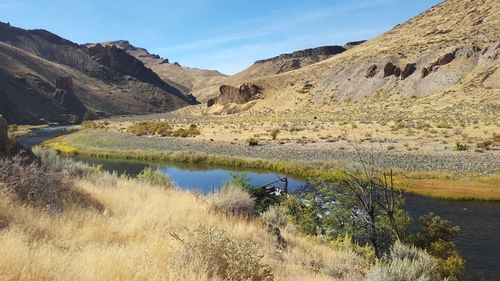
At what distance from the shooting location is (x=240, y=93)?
4382 inches

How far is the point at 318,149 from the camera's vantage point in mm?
37656

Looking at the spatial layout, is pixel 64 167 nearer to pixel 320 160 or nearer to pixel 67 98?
pixel 320 160

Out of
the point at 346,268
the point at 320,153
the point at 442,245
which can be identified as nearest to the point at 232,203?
the point at 346,268

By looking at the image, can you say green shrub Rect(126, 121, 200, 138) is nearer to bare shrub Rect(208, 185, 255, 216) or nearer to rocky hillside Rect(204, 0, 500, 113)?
rocky hillside Rect(204, 0, 500, 113)

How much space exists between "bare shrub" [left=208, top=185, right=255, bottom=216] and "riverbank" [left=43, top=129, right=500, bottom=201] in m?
8.59

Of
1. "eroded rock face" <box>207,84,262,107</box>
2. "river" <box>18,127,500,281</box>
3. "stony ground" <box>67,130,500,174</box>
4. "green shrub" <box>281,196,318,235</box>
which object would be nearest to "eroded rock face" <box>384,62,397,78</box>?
"eroded rock face" <box>207,84,262,107</box>

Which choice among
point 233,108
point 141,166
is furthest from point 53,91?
point 141,166

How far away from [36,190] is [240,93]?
342 feet

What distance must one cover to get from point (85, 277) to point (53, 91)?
5898 inches

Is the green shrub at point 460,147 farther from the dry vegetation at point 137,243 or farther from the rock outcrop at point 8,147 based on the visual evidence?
the rock outcrop at point 8,147

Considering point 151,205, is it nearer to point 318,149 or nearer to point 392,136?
point 318,149

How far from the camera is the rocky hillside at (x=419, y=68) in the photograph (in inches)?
2638

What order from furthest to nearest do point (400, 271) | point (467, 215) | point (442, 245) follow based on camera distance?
point (467, 215), point (442, 245), point (400, 271)

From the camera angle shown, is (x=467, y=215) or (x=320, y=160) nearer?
(x=467, y=215)
